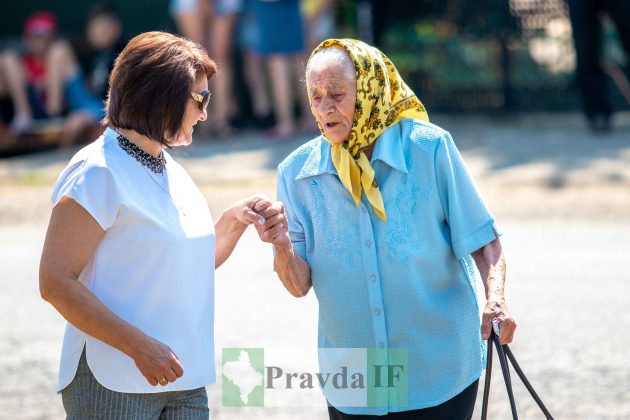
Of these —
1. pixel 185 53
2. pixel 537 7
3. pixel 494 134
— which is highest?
pixel 185 53

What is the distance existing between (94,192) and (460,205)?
1.12m

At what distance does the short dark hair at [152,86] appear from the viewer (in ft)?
10.9

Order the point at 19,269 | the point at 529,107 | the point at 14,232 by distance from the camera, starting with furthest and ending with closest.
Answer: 1. the point at 529,107
2. the point at 14,232
3. the point at 19,269

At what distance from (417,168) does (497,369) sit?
2.50m

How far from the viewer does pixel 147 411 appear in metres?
3.33

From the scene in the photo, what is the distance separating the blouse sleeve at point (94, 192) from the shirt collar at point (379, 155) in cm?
70

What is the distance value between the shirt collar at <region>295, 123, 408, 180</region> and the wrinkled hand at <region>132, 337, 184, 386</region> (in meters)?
0.79

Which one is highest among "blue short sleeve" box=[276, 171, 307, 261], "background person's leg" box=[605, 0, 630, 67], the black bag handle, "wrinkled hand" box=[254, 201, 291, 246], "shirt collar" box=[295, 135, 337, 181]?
"shirt collar" box=[295, 135, 337, 181]

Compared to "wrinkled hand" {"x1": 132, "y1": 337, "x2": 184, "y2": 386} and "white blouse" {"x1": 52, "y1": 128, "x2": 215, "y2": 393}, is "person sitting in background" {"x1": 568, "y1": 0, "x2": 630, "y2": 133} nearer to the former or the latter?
"white blouse" {"x1": 52, "y1": 128, "x2": 215, "y2": 393}

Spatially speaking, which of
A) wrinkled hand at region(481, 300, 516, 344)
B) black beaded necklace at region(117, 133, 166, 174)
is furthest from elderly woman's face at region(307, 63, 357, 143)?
wrinkled hand at region(481, 300, 516, 344)

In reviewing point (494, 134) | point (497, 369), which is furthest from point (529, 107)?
point (497, 369)

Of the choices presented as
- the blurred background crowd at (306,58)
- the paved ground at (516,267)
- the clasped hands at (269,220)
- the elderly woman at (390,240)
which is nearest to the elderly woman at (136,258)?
the clasped hands at (269,220)

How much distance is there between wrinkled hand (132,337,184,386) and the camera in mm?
3170

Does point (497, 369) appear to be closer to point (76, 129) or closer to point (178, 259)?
point (178, 259)
